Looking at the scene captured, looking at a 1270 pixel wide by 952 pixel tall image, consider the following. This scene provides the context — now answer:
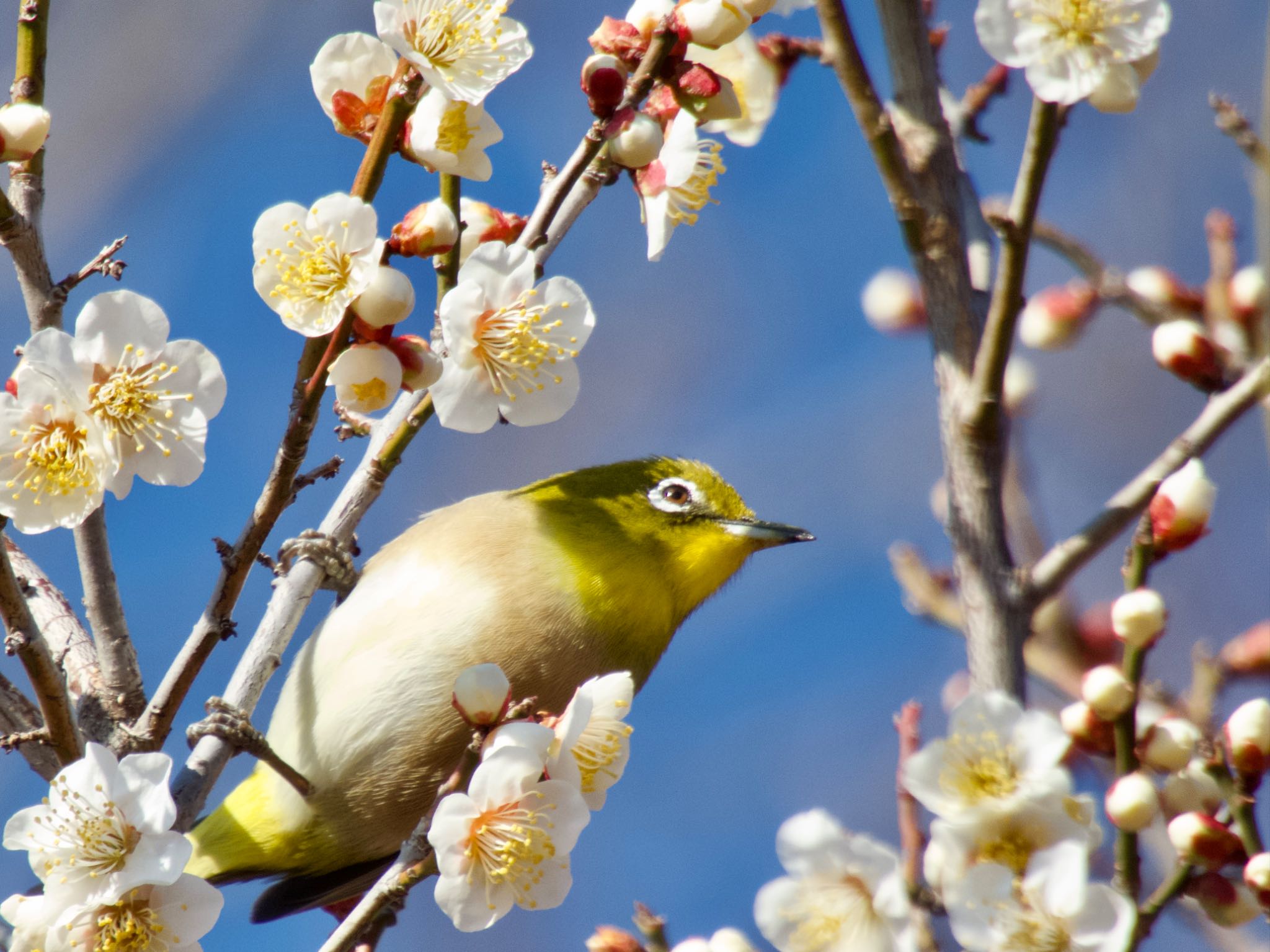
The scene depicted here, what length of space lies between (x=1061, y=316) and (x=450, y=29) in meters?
2.28

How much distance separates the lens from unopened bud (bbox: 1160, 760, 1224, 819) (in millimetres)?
2061

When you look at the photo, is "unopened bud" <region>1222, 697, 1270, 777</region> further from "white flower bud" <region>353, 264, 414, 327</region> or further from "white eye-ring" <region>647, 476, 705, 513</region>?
"white eye-ring" <region>647, 476, 705, 513</region>

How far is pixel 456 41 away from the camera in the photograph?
6.63ft

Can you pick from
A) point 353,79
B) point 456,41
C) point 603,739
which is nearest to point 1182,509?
point 603,739

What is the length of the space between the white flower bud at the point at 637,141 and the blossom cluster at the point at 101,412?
2.53ft

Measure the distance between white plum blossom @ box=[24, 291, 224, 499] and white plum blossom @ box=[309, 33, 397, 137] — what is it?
1.53 ft

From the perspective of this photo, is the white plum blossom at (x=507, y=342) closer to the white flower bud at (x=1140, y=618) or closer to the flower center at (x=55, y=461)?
the flower center at (x=55, y=461)

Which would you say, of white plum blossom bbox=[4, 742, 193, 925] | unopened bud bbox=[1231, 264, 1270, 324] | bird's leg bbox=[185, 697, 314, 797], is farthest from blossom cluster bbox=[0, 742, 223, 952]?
unopened bud bbox=[1231, 264, 1270, 324]

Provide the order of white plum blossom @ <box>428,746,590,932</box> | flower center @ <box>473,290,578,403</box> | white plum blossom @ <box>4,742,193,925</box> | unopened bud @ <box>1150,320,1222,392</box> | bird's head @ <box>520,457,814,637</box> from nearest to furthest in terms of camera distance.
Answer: white plum blossom @ <box>4,742,193,925</box> → white plum blossom @ <box>428,746,590,932</box> → flower center @ <box>473,290,578,403</box> → unopened bud @ <box>1150,320,1222,392</box> → bird's head @ <box>520,457,814,637</box>

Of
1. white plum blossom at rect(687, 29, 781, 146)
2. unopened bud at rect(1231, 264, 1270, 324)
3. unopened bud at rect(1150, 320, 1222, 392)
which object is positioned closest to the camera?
unopened bud at rect(1150, 320, 1222, 392)

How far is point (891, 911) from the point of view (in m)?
2.14

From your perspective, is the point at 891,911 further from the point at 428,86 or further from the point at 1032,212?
the point at 428,86

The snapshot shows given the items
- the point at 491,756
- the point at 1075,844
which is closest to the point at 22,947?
the point at 491,756

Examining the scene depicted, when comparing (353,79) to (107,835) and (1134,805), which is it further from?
→ (1134,805)
